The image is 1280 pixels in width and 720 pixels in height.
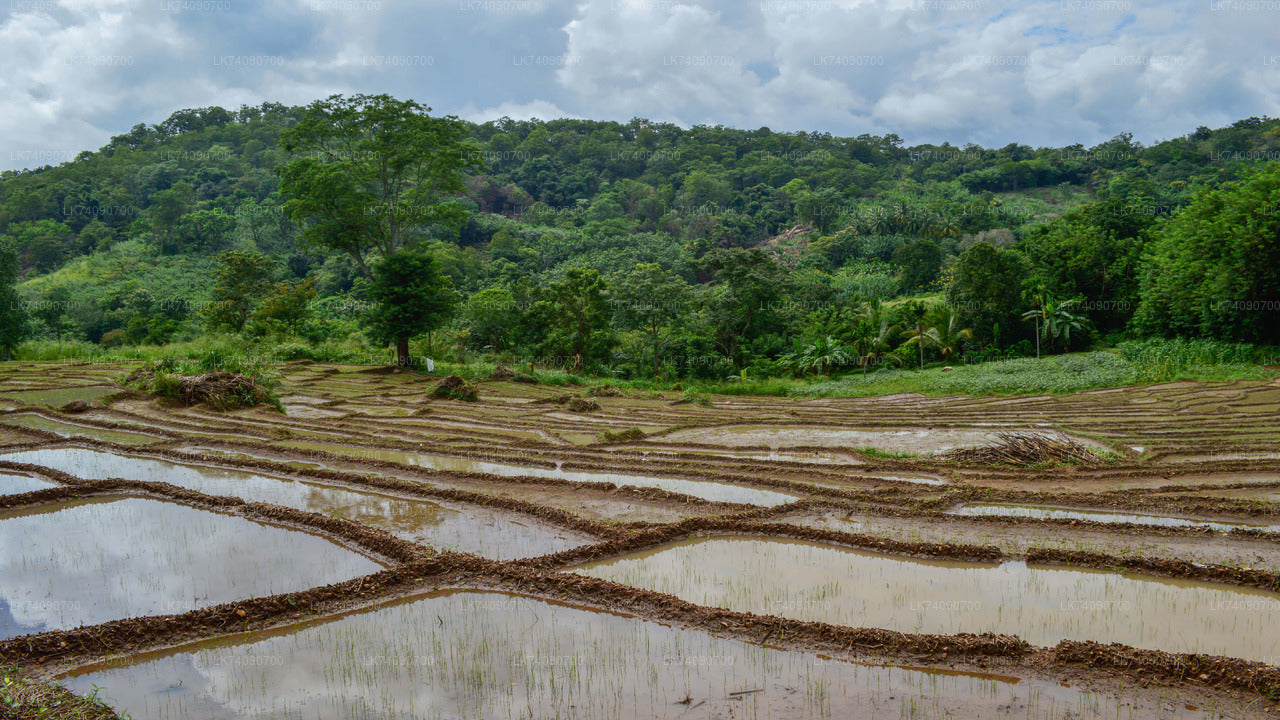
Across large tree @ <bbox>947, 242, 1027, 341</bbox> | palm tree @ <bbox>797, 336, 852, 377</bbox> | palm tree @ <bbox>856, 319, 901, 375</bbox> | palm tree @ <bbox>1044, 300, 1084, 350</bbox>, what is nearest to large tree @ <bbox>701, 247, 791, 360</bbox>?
palm tree @ <bbox>797, 336, 852, 377</bbox>

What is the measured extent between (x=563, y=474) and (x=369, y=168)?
22.7 meters

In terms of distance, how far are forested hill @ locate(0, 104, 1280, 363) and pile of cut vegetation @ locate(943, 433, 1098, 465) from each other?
19758mm

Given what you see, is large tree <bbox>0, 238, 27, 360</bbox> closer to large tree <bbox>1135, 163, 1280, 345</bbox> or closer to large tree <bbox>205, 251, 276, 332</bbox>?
large tree <bbox>205, 251, 276, 332</bbox>

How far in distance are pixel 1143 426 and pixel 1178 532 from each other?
25.4 feet

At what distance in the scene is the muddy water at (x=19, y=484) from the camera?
10531 mm

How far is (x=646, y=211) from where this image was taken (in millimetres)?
68625

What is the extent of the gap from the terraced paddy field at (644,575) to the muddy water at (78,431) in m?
0.13

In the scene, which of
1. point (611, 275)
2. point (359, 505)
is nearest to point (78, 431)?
point (359, 505)

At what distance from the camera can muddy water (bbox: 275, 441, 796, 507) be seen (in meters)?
10.5

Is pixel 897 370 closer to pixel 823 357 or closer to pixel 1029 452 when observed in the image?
pixel 823 357

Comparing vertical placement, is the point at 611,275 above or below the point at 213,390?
above

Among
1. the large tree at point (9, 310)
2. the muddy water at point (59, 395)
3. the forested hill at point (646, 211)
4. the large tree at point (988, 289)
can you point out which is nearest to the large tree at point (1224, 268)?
the forested hill at point (646, 211)

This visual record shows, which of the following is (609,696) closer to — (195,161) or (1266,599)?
(1266,599)

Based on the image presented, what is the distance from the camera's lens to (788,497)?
10383 millimetres
